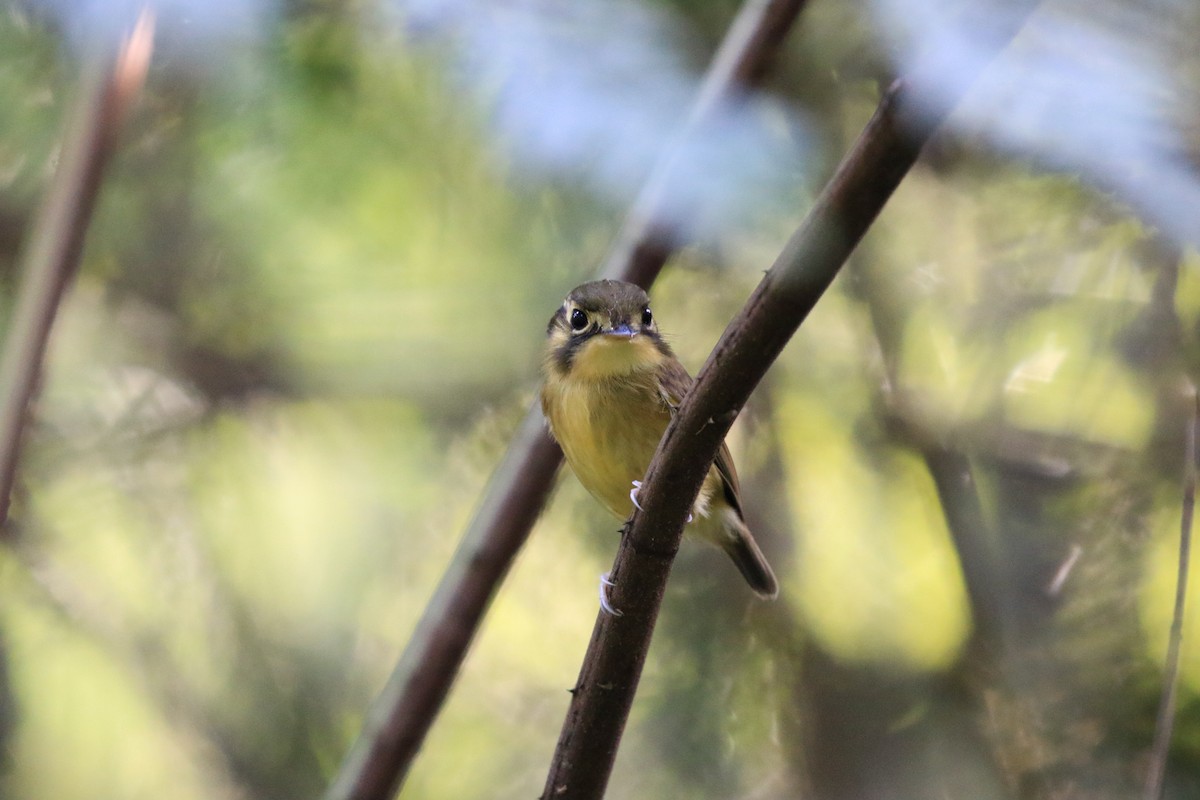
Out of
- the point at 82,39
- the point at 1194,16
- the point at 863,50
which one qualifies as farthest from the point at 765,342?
the point at 863,50

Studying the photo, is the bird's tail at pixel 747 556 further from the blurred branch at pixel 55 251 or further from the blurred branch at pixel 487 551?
the blurred branch at pixel 55 251

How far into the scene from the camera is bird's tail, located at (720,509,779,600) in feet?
10.6

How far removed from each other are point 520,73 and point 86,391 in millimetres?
1818

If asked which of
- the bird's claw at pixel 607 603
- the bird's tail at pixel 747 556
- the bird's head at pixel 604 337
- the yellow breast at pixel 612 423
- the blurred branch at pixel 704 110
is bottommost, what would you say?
the bird's tail at pixel 747 556

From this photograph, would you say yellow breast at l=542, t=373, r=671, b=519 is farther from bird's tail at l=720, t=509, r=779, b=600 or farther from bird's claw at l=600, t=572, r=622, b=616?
bird's claw at l=600, t=572, r=622, b=616

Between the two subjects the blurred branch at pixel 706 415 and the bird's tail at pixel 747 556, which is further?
the bird's tail at pixel 747 556

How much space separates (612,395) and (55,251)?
167 centimetres

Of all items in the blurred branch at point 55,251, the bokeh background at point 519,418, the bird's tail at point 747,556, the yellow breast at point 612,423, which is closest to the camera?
the blurred branch at point 55,251

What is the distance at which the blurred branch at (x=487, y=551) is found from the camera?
78.7 inches

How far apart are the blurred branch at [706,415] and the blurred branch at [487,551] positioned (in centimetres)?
→ 32

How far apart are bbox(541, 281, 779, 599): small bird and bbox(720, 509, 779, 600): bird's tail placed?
0.26 m

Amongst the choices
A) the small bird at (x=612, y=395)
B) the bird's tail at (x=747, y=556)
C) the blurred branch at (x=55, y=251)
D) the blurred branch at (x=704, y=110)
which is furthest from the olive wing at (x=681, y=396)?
the blurred branch at (x=55, y=251)

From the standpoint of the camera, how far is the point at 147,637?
3627 millimetres

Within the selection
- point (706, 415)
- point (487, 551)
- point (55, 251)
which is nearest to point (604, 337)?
point (487, 551)
